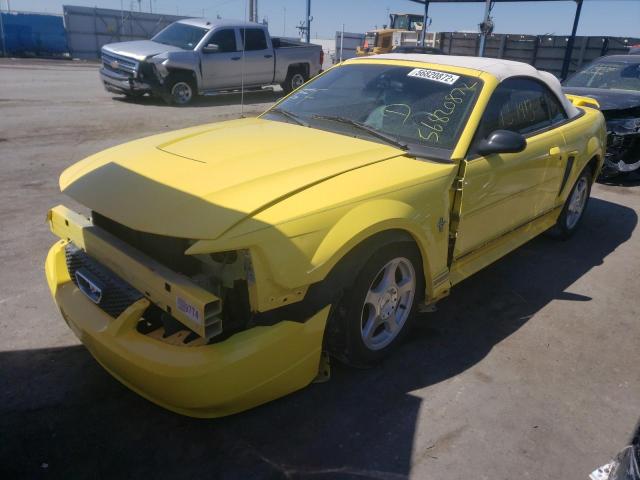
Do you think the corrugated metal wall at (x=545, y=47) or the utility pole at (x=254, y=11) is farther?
the corrugated metal wall at (x=545, y=47)

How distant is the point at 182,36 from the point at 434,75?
10485 mm

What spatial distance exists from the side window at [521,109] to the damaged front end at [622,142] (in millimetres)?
3221

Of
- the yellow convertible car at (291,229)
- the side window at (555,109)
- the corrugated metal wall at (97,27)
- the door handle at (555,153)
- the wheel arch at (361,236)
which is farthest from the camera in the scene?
the corrugated metal wall at (97,27)

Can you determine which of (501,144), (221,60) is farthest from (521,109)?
(221,60)

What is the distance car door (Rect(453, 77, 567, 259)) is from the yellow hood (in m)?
0.61

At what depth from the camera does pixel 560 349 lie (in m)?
3.30

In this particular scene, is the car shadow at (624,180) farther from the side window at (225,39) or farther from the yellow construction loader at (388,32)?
the yellow construction loader at (388,32)

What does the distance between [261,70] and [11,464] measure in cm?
1251

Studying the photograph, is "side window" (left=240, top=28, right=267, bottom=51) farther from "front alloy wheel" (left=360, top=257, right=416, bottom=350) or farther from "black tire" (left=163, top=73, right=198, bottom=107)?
"front alloy wheel" (left=360, top=257, right=416, bottom=350)

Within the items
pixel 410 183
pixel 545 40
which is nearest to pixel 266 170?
pixel 410 183

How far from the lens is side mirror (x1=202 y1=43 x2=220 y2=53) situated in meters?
12.0

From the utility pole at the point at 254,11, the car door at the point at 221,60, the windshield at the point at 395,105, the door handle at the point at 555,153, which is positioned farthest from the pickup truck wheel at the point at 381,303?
the car door at the point at 221,60

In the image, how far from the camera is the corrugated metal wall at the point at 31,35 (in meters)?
25.5

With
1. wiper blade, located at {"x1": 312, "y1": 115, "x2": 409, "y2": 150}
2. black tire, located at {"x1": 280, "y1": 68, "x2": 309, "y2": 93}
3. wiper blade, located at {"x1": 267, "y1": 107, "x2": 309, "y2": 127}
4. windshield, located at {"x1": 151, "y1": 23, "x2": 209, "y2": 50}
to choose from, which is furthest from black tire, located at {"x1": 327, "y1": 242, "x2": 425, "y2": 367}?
black tire, located at {"x1": 280, "y1": 68, "x2": 309, "y2": 93}
